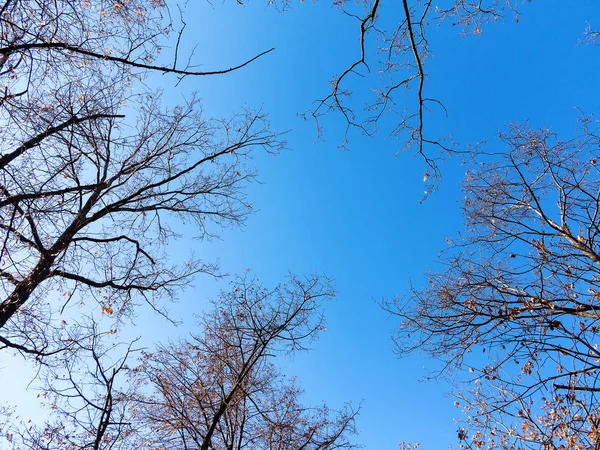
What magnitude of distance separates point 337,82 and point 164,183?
581cm

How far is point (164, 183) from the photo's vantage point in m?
9.20

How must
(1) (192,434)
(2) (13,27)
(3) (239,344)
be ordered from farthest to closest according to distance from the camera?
(3) (239,344) < (1) (192,434) < (2) (13,27)

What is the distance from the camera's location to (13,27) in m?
3.45

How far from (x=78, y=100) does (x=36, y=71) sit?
123cm

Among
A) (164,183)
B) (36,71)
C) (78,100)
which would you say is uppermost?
(164,183)

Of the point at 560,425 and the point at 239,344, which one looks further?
the point at 239,344

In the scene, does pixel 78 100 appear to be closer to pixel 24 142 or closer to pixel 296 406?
pixel 24 142

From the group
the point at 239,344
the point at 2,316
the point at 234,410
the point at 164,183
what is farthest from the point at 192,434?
the point at 164,183

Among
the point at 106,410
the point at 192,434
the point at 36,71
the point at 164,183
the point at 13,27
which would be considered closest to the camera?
the point at 13,27

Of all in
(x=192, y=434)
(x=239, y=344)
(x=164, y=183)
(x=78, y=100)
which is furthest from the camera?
(x=239, y=344)

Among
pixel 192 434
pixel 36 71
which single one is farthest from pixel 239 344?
pixel 36 71

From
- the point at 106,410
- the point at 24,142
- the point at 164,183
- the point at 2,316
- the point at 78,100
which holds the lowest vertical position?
the point at 106,410

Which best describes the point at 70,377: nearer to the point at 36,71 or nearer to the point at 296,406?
the point at 36,71

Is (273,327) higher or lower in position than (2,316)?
higher
